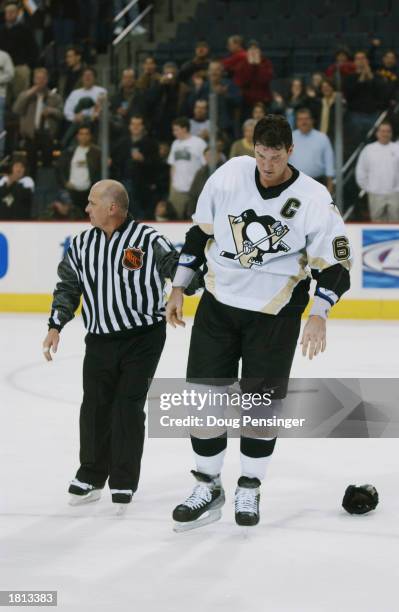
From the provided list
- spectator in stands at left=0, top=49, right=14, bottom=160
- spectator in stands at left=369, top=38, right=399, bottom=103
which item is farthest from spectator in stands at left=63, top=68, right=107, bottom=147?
spectator in stands at left=369, top=38, right=399, bottom=103

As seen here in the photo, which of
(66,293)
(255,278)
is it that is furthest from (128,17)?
(255,278)

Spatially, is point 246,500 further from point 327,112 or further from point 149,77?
point 149,77

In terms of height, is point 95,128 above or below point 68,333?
above

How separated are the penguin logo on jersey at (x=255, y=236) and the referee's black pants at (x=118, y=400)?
1.80 feet

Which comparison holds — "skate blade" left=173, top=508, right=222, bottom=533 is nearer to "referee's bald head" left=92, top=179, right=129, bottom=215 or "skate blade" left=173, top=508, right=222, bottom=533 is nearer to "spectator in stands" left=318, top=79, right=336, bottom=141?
"referee's bald head" left=92, top=179, right=129, bottom=215

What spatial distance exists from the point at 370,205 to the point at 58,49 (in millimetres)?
4908

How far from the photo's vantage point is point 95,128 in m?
11.8

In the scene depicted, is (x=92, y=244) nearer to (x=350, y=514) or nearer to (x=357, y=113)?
(x=350, y=514)

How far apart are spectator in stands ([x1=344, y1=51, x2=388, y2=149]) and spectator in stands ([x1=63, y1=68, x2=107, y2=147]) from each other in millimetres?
2299

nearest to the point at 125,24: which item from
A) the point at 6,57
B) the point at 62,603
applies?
the point at 6,57

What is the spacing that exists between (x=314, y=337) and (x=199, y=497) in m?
0.76

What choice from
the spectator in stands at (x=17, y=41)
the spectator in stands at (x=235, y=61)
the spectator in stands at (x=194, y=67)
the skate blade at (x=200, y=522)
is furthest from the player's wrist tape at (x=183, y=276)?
the spectator in stands at (x=17, y=41)

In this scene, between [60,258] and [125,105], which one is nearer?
[60,258]

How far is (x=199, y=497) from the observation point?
4617 mm
